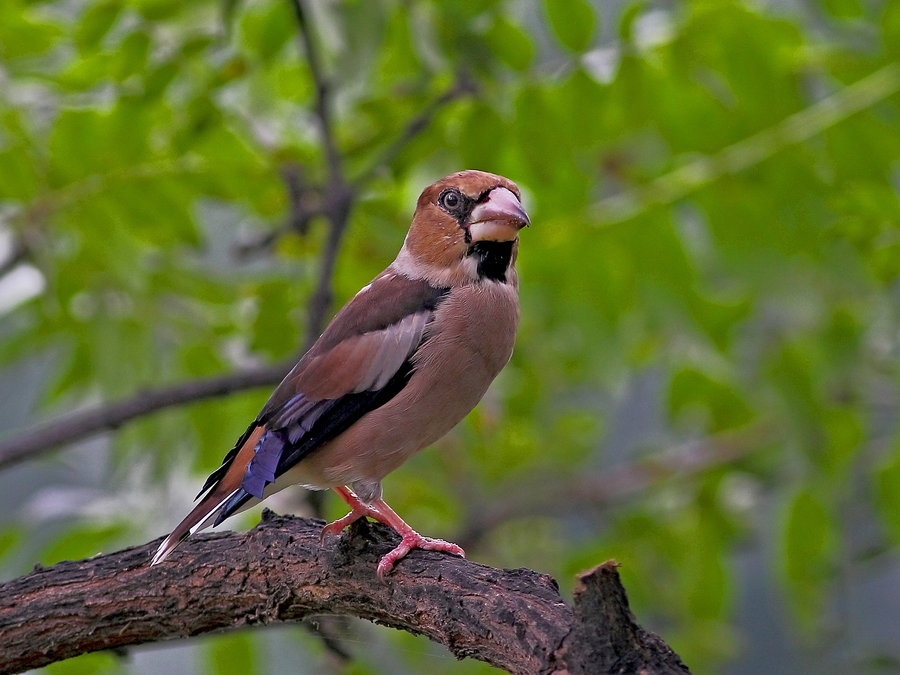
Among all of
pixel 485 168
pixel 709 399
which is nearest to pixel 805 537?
pixel 709 399

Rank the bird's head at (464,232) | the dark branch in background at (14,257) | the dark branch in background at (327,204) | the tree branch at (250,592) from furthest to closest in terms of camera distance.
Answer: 1. the dark branch in background at (14,257)
2. the dark branch in background at (327,204)
3. the bird's head at (464,232)
4. the tree branch at (250,592)

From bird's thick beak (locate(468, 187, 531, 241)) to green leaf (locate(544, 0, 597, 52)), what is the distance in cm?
109

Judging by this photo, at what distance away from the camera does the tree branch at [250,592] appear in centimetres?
256

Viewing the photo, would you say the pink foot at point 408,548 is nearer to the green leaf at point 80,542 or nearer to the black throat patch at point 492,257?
the black throat patch at point 492,257

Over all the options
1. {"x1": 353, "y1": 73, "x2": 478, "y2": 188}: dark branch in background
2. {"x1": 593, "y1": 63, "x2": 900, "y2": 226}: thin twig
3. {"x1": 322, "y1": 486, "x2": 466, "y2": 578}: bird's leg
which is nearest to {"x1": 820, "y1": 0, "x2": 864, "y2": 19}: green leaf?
{"x1": 593, "y1": 63, "x2": 900, "y2": 226}: thin twig

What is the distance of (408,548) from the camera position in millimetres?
2838

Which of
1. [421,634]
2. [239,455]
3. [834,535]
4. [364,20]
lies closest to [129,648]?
[239,455]

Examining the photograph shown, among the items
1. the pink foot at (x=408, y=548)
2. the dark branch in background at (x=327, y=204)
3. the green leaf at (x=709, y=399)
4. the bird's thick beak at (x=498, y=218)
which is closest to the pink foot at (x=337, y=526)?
A: the pink foot at (x=408, y=548)

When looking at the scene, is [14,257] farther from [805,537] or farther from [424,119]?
[805,537]

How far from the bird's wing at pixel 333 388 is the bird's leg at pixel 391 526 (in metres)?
0.23

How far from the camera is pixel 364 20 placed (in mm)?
3693

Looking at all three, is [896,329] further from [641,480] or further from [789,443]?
[641,480]

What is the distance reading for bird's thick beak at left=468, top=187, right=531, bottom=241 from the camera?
3172mm

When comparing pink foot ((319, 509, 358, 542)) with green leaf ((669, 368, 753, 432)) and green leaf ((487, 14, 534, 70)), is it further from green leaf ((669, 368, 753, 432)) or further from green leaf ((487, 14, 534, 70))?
green leaf ((669, 368, 753, 432))
